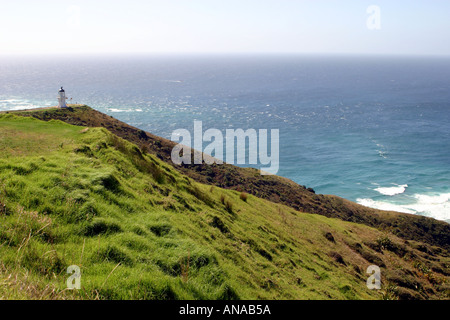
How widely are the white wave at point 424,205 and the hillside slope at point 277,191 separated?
6467mm

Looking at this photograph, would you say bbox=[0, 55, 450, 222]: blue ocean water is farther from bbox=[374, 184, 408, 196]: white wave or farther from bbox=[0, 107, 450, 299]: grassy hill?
bbox=[0, 107, 450, 299]: grassy hill

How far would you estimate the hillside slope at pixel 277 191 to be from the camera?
142 feet

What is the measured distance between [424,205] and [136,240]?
202ft

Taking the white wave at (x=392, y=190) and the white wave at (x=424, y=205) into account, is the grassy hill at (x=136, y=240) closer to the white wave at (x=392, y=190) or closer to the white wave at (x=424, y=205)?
the white wave at (x=424, y=205)

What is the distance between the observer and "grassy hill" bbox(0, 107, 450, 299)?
728 cm

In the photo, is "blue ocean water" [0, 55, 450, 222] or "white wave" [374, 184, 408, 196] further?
"blue ocean water" [0, 55, 450, 222]

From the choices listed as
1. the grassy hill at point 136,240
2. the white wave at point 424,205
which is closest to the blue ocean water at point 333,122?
the white wave at point 424,205

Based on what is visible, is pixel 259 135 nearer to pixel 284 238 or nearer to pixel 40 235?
pixel 284 238

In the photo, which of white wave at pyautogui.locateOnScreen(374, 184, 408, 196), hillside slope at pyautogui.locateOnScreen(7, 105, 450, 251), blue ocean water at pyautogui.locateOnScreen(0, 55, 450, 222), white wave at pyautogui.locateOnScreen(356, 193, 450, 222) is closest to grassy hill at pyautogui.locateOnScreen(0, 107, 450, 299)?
hillside slope at pyautogui.locateOnScreen(7, 105, 450, 251)

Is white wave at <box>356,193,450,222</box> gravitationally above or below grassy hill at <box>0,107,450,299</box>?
below

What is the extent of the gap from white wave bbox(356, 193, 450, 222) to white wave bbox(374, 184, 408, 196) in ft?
10.1

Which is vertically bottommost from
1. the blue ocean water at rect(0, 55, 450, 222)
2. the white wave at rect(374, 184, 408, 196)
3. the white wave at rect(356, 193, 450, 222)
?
the white wave at rect(356, 193, 450, 222)

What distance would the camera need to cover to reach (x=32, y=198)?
10320 mm
